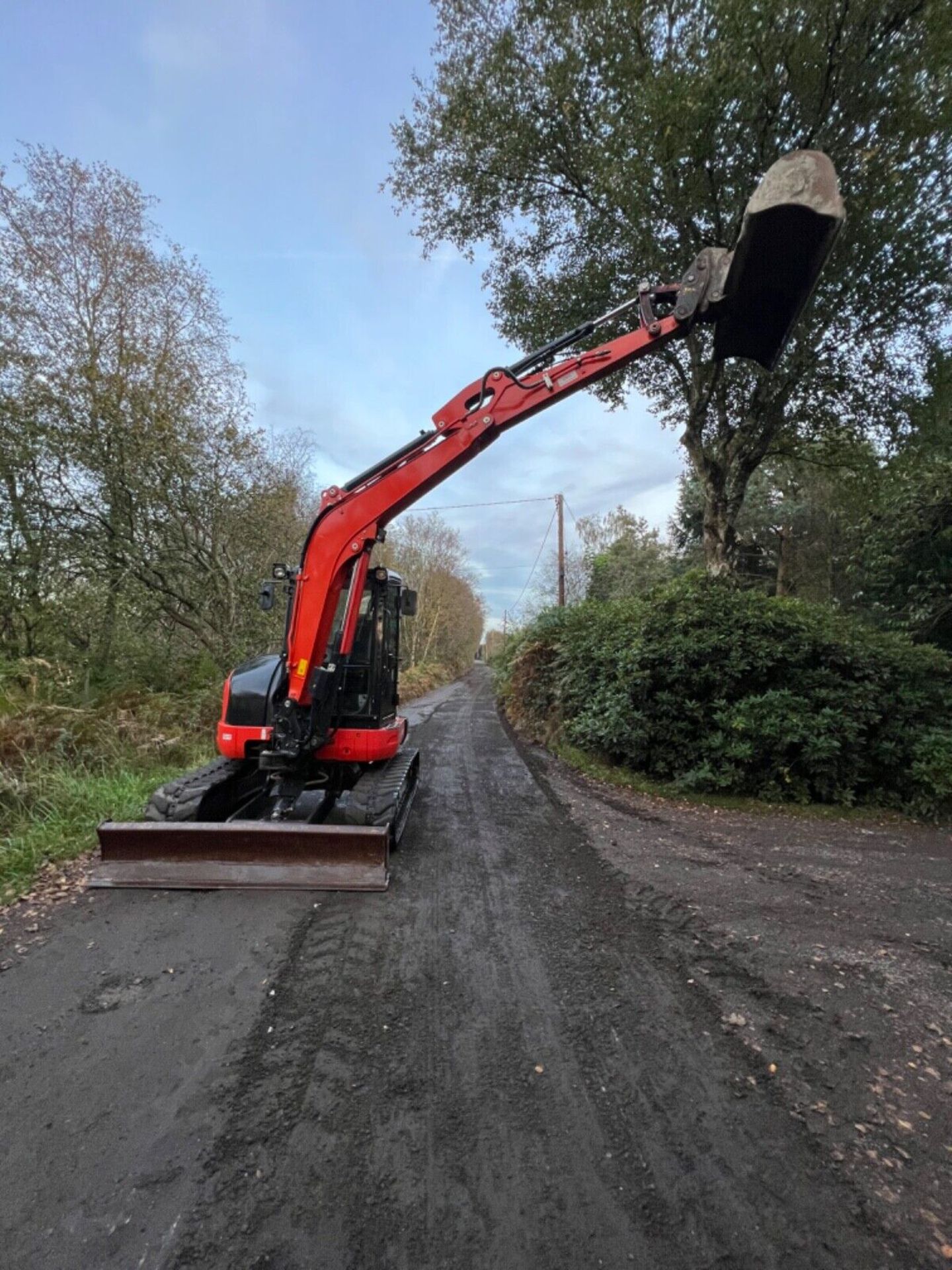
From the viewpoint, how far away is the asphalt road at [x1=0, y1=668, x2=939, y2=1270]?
5.13 ft

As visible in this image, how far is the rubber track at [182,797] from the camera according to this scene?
4152 mm

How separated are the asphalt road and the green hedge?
3.32m

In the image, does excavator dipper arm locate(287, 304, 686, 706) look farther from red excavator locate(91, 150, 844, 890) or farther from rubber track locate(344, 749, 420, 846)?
rubber track locate(344, 749, 420, 846)

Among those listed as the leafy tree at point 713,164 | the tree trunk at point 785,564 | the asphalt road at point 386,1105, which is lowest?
the asphalt road at point 386,1105

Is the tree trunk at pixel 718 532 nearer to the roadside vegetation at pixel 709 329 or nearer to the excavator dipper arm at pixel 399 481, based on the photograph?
the roadside vegetation at pixel 709 329

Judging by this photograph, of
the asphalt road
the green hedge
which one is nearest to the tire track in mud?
the asphalt road

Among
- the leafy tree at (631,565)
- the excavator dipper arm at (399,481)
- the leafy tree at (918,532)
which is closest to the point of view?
the excavator dipper arm at (399,481)

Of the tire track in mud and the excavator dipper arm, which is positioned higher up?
the excavator dipper arm

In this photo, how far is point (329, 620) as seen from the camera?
14.6 ft

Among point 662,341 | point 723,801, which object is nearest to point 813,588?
point 723,801

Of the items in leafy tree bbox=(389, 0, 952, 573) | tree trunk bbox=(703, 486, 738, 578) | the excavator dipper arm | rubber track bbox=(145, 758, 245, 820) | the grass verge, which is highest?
leafy tree bbox=(389, 0, 952, 573)

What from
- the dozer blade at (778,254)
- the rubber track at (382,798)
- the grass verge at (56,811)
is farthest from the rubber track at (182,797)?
the dozer blade at (778,254)

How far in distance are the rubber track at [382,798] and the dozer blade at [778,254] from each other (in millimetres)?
4188

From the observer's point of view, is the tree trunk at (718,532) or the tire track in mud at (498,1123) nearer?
the tire track in mud at (498,1123)
